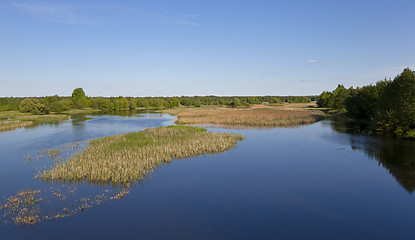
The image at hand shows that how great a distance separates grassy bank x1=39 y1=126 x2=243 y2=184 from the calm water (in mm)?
1259

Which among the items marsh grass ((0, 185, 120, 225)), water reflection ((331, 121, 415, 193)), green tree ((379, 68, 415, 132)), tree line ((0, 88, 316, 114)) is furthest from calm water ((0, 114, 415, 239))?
tree line ((0, 88, 316, 114))

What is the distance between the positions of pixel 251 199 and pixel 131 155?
1259 centimetres

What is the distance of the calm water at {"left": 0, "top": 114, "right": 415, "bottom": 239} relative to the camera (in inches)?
472

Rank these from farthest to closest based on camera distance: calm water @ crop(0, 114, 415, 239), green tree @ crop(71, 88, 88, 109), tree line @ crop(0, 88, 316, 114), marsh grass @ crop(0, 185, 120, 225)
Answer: green tree @ crop(71, 88, 88, 109), tree line @ crop(0, 88, 316, 114), marsh grass @ crop(0, 185, 120, 225), calm water @ crop(0, 114, 415, 239)

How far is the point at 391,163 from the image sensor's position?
23.2 m

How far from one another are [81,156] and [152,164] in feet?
21.4

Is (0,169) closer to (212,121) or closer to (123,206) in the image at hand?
(123,206)

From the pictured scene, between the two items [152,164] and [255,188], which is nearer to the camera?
[255,188]

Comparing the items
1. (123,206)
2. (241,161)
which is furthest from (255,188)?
(123,206)

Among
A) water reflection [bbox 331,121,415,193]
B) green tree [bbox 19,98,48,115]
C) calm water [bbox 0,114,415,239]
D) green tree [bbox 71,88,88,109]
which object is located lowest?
calm water [bbox 0,114,415,239]

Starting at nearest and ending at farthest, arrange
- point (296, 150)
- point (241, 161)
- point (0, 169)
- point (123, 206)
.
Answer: point (123, 206)
point (0, 169)
point (241, 161)
point (296, 150)

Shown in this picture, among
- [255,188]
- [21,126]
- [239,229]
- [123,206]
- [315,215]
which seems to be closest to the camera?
[239,229]

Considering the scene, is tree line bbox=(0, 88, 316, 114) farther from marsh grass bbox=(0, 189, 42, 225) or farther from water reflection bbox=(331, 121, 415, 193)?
water reflection bbox=(331, 121, 415, 193)

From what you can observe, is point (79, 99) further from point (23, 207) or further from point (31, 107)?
point (23, 207)
